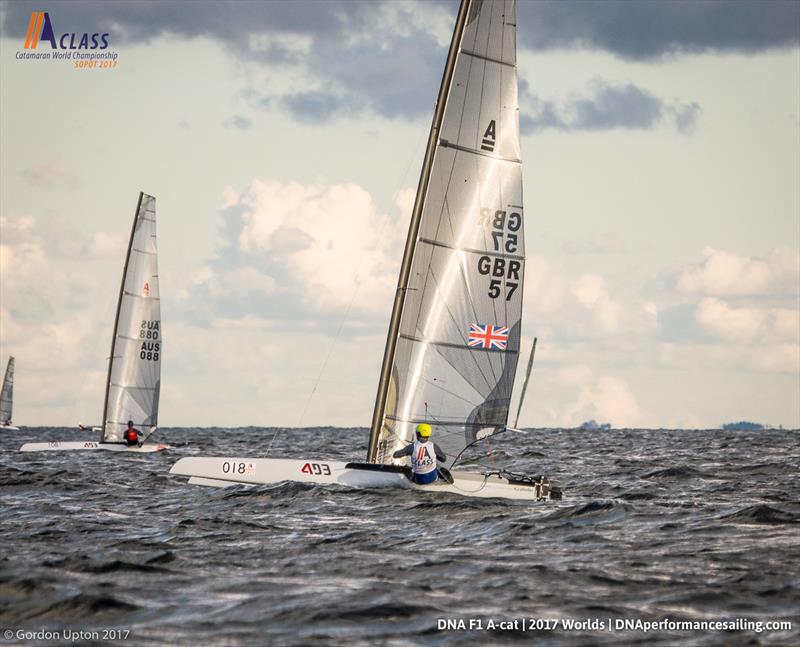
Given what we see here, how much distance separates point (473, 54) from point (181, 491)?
10.7m

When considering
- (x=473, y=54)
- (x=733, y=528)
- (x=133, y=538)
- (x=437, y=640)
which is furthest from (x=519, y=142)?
(x=437, y=640)

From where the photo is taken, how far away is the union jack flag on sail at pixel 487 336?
2256 cm

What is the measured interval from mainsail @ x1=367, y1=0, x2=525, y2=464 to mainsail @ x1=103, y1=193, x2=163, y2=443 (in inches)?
978

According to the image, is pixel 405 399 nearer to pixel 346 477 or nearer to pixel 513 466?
pixel 346 477

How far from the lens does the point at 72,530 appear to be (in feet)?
55.0

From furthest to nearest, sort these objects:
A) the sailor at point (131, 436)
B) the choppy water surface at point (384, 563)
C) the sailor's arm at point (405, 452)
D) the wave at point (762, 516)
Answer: the sailor at point (131, 436) < the sailor's arm at point (405, 452) < the wave at point (762, 516) < the choppy water surface at point (384, 563)

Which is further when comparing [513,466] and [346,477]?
[513,466]

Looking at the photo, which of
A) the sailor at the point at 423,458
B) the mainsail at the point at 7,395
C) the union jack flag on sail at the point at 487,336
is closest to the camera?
the sailor at the point at 423,458

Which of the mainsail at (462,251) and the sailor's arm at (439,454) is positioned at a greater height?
the mainsail at (462,251)

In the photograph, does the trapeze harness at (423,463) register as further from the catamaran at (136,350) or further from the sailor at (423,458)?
the catamaran at (136,350)

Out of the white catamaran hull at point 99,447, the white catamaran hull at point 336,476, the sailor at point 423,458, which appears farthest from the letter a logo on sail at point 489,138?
the white catamaran hull at point 99,447

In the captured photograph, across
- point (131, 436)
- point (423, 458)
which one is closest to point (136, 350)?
point (131, 436)

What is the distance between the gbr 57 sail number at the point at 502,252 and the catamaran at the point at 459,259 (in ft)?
0.06

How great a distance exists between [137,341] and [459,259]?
26.4 metres
